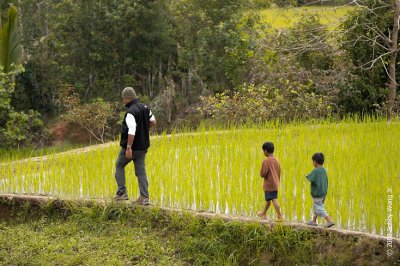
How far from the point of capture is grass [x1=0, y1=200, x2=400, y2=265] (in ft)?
19.0

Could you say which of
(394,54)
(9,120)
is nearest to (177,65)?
(9,120)

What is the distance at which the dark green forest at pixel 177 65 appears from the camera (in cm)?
1341

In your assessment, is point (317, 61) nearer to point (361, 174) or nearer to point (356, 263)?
point (361, 174)

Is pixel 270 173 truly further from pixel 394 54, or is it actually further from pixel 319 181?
pixel 394 54

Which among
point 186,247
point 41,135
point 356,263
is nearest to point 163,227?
point 186,247

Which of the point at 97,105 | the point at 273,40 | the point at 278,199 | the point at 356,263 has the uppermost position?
the point at 273,40

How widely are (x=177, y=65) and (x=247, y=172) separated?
1243 centimetres

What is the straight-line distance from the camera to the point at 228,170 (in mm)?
7707

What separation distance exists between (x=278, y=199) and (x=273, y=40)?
364 inches

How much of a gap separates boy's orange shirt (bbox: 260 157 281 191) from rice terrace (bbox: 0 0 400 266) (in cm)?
1

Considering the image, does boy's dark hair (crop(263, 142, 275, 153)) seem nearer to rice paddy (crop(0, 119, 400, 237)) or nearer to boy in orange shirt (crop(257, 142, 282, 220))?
boy in orange shirt (crop(257, 142, 282, 220))

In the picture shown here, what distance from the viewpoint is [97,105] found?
55.9ft

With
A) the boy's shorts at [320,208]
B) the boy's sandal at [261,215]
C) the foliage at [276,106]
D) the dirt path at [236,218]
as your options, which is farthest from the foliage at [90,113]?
the boy's shorts at [320,208]

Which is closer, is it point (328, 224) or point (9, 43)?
point (328, 224)
